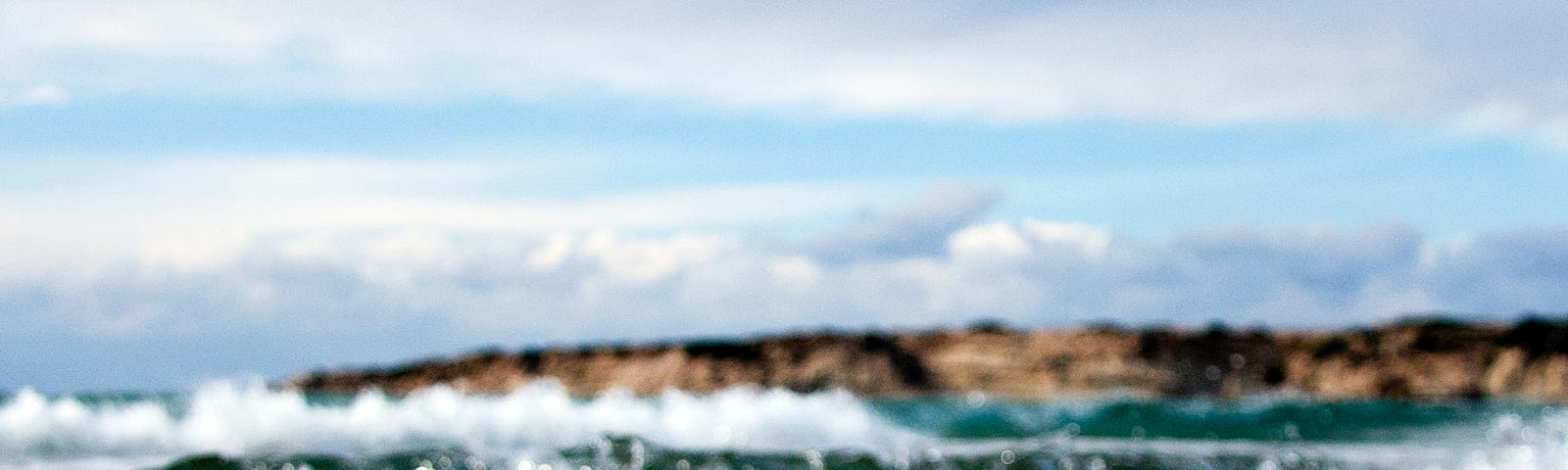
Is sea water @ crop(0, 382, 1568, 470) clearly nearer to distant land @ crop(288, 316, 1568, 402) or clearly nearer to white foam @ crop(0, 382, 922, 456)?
white foam @ crop(0, 382, 922, 456)

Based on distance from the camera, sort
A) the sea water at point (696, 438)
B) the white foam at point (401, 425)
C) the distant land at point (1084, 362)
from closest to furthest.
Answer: the sea water at point (696, 438) < the white foam at point (401, 425) < the distant land at point (1084, 362)

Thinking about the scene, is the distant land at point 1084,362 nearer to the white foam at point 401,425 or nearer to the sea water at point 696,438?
the sea water at point 696,438

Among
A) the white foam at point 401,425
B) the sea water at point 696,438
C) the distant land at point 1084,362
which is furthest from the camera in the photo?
the distant land at point 1084,362

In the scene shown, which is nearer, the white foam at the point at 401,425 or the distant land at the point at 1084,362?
the white foam at the point at 401,425

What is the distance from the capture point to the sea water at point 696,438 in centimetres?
1553

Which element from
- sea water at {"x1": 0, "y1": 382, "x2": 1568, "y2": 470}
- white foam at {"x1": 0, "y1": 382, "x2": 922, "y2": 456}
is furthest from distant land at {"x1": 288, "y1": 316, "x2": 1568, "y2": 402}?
white foam at {"x1": 0, "y1": 382, "x2": 922, "y2": 456}

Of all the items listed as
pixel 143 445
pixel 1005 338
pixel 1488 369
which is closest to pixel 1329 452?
pixel 143 445

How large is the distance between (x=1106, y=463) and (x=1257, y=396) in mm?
55767

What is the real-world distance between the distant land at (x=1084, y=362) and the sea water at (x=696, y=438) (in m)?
29.4

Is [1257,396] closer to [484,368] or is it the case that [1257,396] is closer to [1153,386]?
[1153,386]

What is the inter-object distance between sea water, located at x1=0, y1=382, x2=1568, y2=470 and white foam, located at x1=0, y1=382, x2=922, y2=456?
54 millimetres

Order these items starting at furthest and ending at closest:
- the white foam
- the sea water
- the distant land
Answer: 1. the distant land
2. the white foam
3. the sea water

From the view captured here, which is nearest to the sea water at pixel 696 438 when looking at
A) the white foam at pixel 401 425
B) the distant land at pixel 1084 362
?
the white foam at pixel 401 425

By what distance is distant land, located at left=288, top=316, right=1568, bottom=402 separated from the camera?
2564 inches
